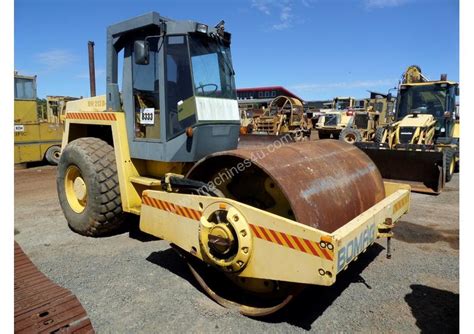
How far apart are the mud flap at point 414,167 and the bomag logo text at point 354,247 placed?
5520mm

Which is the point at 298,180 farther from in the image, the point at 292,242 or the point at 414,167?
the point at 414,167

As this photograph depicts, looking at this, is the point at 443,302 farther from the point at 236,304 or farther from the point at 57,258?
the point at 57,258

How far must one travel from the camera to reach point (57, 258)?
13.4 feet

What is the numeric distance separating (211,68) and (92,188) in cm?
211

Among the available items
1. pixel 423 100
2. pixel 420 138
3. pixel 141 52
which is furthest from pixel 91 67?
pixel 423 100

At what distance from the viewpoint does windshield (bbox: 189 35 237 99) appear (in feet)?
12.9

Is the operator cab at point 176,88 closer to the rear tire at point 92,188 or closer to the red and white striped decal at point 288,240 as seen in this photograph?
the rear tire at point 92,188

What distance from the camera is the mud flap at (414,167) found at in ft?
24.4

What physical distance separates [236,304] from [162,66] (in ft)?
8.75

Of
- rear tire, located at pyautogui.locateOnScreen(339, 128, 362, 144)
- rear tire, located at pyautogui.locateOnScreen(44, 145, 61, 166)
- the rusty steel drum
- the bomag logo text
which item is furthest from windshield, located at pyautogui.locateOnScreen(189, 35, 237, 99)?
rear tire, located at pyautogui.locateOnScreen(339, 128, 362, 144)

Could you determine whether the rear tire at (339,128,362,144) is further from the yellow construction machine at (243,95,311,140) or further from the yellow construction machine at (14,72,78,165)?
the yellow construction machine at (14,72,78,165)

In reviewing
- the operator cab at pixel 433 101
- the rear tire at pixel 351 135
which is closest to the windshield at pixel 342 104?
the rear tire at pixel 351 135

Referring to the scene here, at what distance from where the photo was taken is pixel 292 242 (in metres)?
2.42

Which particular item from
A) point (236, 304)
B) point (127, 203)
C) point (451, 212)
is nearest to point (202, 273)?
point (236, 304)
